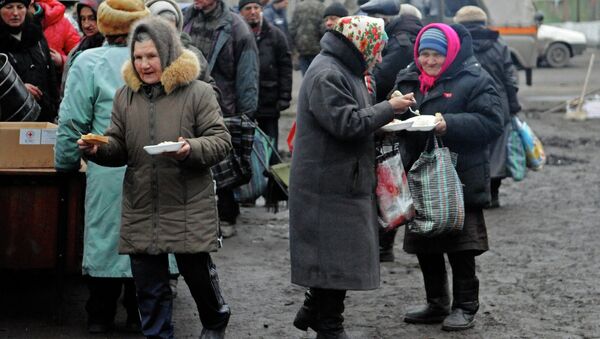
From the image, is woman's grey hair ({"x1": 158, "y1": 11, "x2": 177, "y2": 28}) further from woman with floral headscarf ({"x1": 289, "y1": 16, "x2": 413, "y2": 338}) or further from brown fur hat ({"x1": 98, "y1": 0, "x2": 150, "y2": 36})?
woman with floral headscarf ({"x1": 289, "y1": 16, "x2": 413, "y2": 338})

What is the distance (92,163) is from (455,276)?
2.12 m

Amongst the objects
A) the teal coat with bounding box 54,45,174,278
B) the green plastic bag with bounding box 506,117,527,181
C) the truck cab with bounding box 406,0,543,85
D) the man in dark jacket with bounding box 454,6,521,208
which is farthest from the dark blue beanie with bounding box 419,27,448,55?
the truck cab with bounding box 406,0,543,85

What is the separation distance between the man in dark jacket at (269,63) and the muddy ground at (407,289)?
98cm

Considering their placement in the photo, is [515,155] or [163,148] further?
[515,155]

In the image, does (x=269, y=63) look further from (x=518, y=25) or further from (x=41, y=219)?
(x=518, y=25)

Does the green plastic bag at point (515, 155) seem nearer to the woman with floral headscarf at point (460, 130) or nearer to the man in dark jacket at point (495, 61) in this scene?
the man in dark jacket at point (495, 61)

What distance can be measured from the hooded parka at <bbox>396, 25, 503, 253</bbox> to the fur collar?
1.47 meters

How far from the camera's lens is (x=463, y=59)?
278 inches

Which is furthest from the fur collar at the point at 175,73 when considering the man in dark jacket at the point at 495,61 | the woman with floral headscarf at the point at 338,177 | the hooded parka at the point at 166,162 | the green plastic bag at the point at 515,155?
the green plastic bag at the point at 515,155

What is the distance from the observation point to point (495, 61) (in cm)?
1109

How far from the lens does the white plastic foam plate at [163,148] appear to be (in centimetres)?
565

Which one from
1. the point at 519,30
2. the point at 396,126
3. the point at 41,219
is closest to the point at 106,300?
the point at 41,219

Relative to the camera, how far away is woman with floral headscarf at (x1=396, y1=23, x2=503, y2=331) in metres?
6.94

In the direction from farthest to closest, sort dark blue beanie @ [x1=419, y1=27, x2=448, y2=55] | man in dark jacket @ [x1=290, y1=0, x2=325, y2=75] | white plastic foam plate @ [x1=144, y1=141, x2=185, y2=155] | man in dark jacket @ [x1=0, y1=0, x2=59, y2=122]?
1. man in dark jacket @ [x1=290, y1=0, x2=325, y2=75]
2. man in dark jacket @ [x1=0, y1=0, x2=59, y2=122]
3. dark blue beanie @ [x1=419, y1=27, x2=448, y2=55]
4. white plastic foam plate @ [x1=144, y1=141, x2=185, y2=155]
